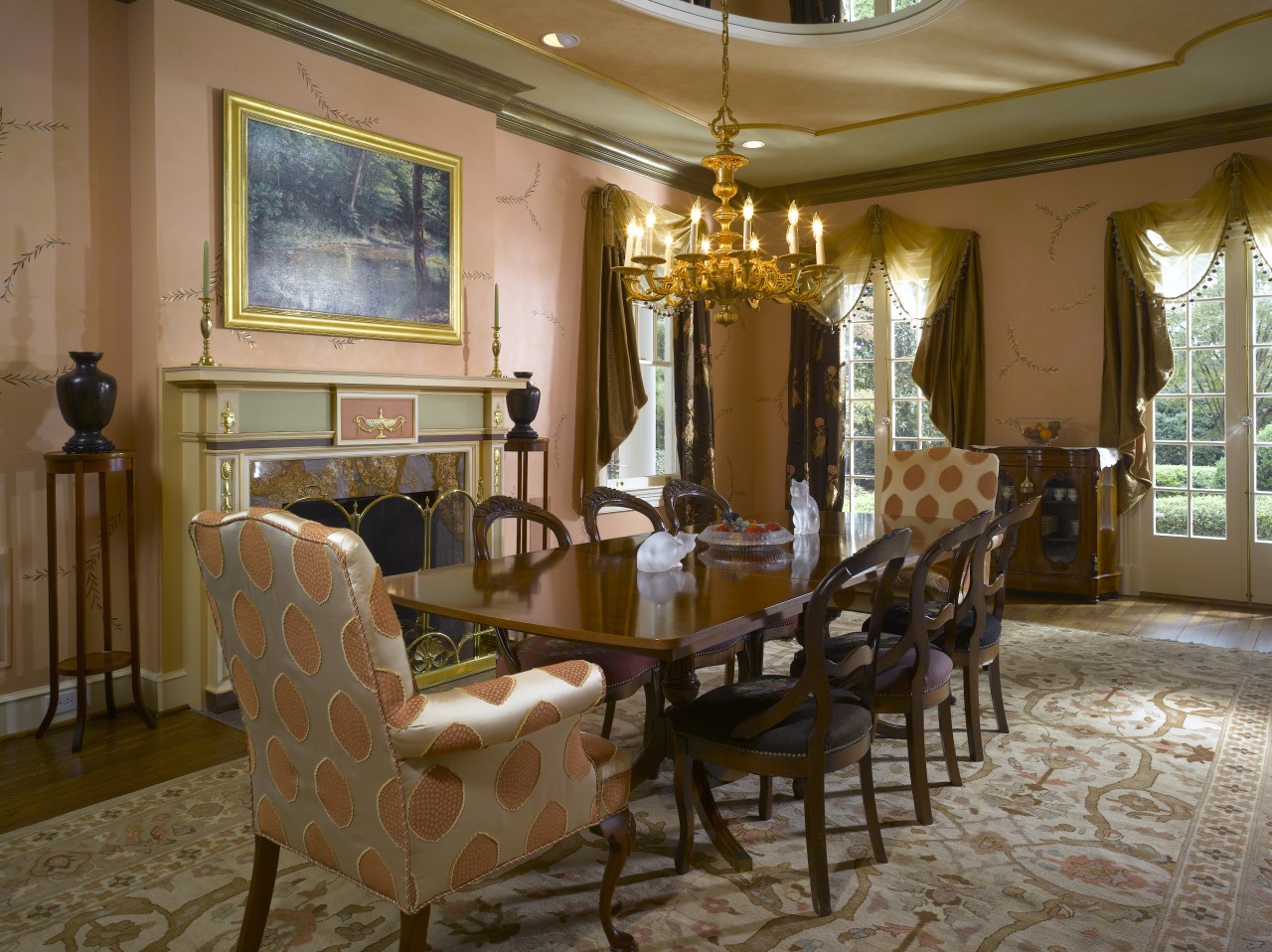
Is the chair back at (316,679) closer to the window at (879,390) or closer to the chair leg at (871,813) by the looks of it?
the chair leg at (871,813)

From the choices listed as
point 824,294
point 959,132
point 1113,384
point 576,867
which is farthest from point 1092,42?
point 576,867

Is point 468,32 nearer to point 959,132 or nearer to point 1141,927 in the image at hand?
point 959,132

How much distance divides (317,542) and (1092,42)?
435 cm

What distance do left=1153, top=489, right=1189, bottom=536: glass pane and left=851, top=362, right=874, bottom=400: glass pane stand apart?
1975 mm

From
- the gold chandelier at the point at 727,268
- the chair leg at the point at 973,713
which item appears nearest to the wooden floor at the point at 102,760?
the gold chandelier at the point at 727,268

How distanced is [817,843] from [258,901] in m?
1.23

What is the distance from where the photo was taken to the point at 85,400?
3211mm

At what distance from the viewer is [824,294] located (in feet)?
21.9

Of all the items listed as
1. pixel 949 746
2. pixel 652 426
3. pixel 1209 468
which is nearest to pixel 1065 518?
pixel 1209 468

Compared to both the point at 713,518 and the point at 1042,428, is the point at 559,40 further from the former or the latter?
the point at 1042,428

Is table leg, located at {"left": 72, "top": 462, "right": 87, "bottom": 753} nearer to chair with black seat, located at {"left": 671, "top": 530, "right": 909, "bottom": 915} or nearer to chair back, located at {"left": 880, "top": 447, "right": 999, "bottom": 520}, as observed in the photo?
chair with black seat, located at {"left": 671, "top": 530, "right": 909, "bottom": 915}

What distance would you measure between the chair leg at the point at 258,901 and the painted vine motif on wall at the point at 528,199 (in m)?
3.91

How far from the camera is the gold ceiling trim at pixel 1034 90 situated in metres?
4.12

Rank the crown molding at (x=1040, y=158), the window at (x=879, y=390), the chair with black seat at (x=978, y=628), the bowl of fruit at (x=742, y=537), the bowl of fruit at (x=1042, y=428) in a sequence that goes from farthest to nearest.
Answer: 1. the window at (x=879, y=390)
2. the bowl of fruit at (x=1042, y=428)
3. the crown molding at (x=1040, y=158)
4. the bowl of fruit at (x=742, y=537)
5. the chair with black seat at (x=978, y=628)
